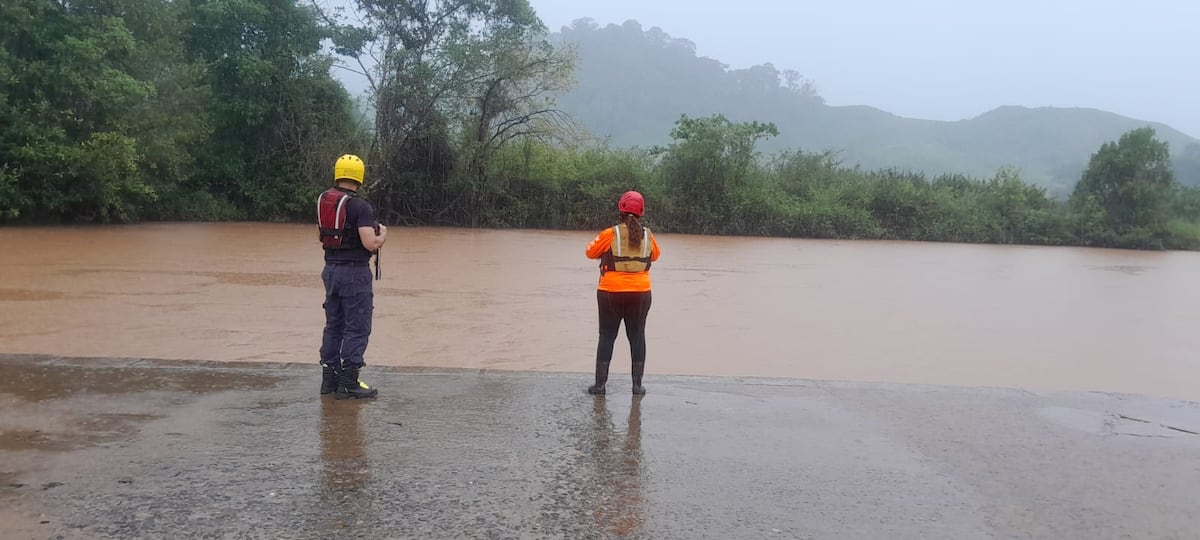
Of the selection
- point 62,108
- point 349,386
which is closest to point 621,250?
point 349,386

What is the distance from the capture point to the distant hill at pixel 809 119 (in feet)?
357

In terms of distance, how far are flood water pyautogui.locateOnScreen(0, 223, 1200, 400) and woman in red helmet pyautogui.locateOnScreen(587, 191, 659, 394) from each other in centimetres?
50

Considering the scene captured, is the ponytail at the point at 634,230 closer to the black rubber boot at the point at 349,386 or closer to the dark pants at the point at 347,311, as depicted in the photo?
the dark pants at the point at 347,311

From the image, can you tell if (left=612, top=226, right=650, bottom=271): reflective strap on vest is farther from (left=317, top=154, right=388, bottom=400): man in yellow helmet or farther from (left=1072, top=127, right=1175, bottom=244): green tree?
(left=1072, top=127, right=1175, bottom=244): green tree

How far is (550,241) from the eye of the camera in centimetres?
2333

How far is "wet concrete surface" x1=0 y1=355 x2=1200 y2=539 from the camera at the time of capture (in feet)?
12.1

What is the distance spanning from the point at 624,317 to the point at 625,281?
28 cm

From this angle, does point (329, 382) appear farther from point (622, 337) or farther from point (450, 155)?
point (450, 155)

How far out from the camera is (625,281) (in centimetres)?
618

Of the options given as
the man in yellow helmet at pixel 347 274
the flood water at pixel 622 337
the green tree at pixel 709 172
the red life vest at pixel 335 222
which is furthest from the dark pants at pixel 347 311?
the green tree at pixel 709 172

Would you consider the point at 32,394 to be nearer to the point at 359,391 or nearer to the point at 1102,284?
the point at 359,391

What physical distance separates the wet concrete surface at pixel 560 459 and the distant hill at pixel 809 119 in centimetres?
9492

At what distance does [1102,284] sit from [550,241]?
1302 centimetres

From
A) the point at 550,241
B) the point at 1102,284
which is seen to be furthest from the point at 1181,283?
the point at 550,241
